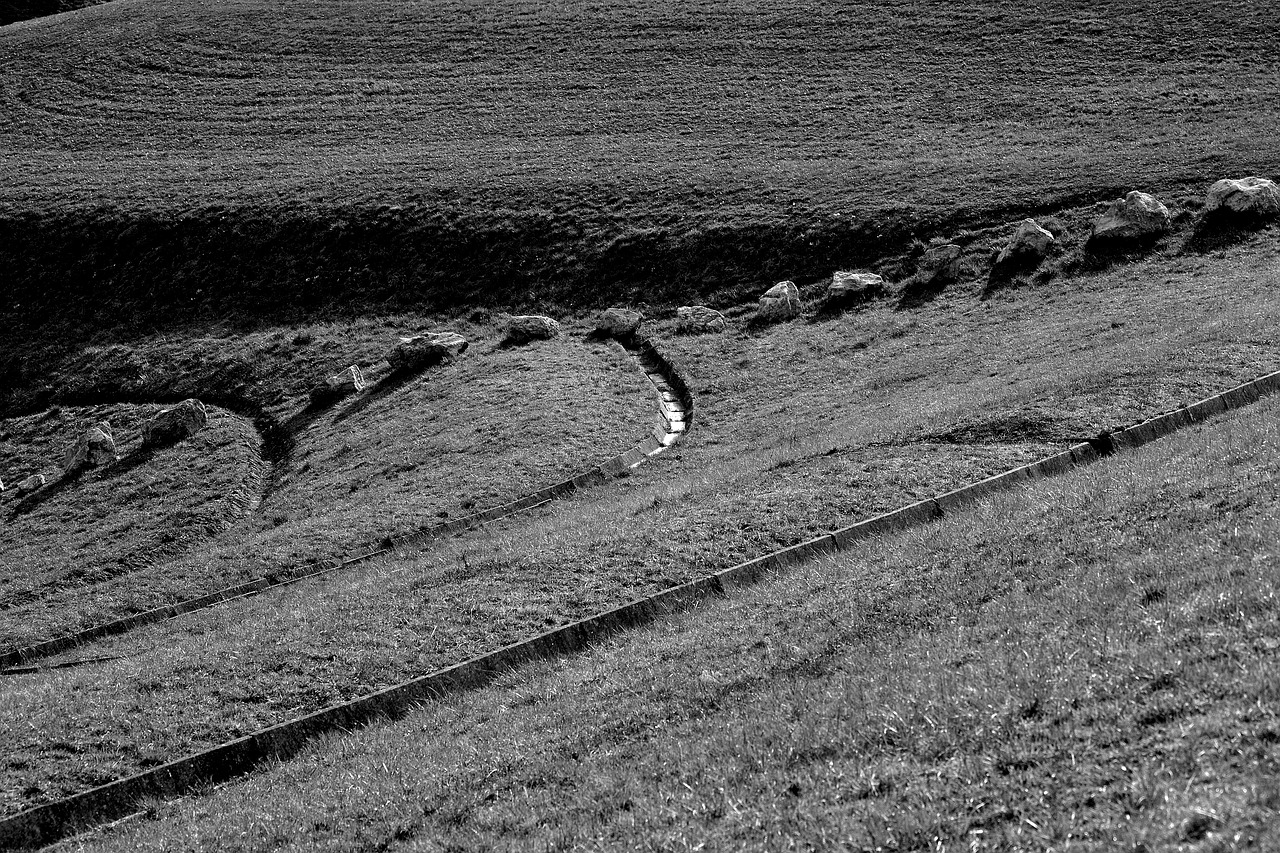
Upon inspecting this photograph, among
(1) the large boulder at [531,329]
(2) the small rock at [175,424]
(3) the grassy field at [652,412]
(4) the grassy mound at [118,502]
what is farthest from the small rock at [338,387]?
(1) the large boulder at [531,329]

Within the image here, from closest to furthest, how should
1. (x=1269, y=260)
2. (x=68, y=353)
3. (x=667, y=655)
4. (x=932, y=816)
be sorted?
1. (x=932, y=816)
2. (x=667, y=655)
3. (x=1269, y=260)
4. (x=68, y=353)

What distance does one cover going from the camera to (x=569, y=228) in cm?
5388

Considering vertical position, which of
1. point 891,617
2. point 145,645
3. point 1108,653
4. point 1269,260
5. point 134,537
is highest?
point 1108,653

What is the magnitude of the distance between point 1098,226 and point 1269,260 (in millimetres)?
6668

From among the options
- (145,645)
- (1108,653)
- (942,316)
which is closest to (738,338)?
Answer: (942,316)

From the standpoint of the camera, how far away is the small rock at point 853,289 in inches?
1690

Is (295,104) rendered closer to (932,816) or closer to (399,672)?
(399,672)

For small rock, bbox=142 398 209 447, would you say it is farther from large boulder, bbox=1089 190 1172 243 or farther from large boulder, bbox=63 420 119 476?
large boulder, bbox=1089 190 1172 243

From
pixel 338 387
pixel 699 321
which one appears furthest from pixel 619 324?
pixel 338 387

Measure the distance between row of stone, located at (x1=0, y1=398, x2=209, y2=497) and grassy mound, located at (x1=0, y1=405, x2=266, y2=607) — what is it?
0.47 metres

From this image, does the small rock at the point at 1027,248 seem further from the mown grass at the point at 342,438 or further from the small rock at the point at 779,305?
the mown grass at the point at 342,438

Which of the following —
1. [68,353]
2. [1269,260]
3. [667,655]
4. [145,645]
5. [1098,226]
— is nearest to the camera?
[667,655]

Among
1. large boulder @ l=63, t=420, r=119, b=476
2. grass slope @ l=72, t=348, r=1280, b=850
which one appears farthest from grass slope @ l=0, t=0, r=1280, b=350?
grass slope @ l=72, t=348, r=1280, b=850

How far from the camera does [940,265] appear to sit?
4316cm
